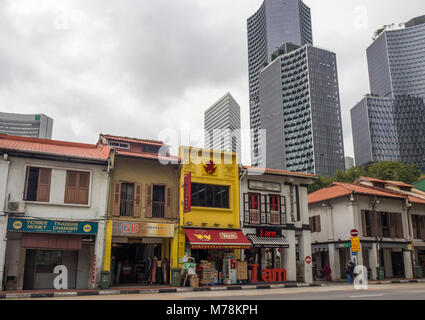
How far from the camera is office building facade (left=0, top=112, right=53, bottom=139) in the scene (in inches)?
4988

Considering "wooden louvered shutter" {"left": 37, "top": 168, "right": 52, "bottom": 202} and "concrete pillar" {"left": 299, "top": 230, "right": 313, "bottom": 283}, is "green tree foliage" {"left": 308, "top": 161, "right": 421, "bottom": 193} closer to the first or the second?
"concrete pillar" {"left": 299, "top": 230, "right": 313, "bottom": 283}

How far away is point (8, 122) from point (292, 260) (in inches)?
4901

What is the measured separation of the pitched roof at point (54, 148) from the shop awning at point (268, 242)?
10.3 meters

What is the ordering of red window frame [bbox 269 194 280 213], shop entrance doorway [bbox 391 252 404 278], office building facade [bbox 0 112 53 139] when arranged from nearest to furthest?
red window frame [bbox 269 194 280 213]
shop entrance doorway [bbox 391 252 404 278]
office building facade [bbox 0 112 53 139]

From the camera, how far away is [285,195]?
2719cm

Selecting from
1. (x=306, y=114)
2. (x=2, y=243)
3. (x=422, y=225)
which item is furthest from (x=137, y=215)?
(x=306, y=114)

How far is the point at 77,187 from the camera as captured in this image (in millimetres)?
21516

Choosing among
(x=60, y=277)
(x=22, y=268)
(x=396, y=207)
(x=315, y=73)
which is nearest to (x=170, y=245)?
(x=60, y=277)

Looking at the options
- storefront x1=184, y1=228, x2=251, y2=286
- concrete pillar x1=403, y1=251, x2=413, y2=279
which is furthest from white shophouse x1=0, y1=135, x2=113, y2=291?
concrete pillar x1=403, y1=251, x2=413, y2=279

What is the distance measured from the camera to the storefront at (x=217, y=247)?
74.9 feet

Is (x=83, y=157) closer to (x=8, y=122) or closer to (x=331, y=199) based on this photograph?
(x=331, y=199)

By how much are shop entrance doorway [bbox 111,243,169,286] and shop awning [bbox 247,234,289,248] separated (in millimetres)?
5519

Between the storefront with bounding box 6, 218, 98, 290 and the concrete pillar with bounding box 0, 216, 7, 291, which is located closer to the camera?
the concrete pillar with bounding box 0, 216, 7, 291

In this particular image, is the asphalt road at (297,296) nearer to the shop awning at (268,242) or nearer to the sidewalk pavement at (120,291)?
the sidewalk pavement at (120,291)
